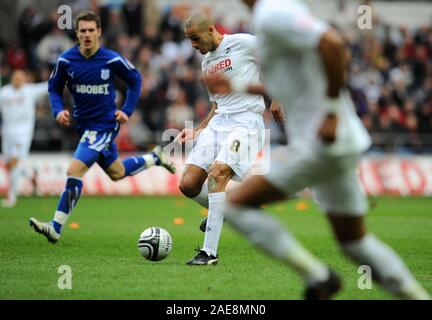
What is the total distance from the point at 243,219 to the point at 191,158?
388cm

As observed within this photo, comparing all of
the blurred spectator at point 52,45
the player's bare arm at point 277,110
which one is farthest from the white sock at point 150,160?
the blurred spectator at point 52,45

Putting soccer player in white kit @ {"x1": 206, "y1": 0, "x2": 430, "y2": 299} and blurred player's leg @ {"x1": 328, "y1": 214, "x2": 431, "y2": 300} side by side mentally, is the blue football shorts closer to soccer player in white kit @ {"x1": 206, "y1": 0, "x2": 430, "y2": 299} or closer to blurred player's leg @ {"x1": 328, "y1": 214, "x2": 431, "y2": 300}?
soccer player in white kit @ {"x1": 206, "y1": 0, "x2": 430, "y2": 299}

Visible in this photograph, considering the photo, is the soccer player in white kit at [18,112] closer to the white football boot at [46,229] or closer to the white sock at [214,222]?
the white football boot at [46,229]

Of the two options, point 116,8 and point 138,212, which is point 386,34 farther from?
point 138,212

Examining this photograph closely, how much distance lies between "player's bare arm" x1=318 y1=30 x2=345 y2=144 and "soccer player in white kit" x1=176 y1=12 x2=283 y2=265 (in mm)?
3832

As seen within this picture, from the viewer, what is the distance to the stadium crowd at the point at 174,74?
2327cm

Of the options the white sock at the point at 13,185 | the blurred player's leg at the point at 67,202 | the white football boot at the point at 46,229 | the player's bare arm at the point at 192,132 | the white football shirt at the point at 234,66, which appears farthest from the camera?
the white sock at the point at 13,185

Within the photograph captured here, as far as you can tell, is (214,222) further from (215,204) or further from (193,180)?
(193,180)

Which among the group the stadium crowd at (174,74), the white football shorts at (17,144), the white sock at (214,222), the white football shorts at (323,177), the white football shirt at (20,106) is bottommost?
the white football shorts at (323,177)

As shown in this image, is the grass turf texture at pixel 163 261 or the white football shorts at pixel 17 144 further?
the white football shorts at pixel 17 144

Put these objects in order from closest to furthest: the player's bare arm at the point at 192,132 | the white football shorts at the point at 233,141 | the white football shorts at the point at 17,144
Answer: the white football shorts at the point at 233,141 < the player's bare arm at the point at 192,132 < the white football shorts at the point at 17,144

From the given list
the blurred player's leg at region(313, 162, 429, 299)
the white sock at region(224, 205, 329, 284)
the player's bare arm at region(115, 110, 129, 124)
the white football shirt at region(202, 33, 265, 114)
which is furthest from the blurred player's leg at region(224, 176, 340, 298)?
the player's bare arm at region(115, 110, 129, 124)
